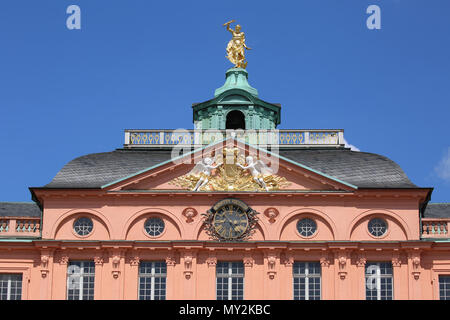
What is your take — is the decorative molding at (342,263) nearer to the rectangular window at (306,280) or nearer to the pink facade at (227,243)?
the pink facade at (227,243)

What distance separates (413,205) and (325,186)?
15.2 feet

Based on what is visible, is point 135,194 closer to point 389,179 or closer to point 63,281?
point 63,281

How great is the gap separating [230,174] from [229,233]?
3.18m

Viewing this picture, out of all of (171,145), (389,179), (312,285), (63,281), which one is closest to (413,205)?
(389,179)

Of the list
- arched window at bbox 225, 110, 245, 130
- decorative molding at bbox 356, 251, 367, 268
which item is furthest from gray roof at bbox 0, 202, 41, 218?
decorative molding at bbox 356, 251, 367, 268

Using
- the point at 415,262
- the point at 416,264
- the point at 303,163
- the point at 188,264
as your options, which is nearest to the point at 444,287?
the point at 416,264

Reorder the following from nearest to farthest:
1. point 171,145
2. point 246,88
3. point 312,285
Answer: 1. point 312,285
2. point 171,145
3. point 246,88

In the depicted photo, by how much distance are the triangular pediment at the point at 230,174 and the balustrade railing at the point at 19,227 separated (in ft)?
14.6

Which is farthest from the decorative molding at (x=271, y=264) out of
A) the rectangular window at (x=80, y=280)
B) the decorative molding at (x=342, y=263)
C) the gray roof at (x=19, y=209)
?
the gray roof at (x=19, y=209)

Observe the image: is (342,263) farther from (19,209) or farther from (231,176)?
(19,209)

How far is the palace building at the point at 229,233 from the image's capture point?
64875mm

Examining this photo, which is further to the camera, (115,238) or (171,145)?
(171,145)
